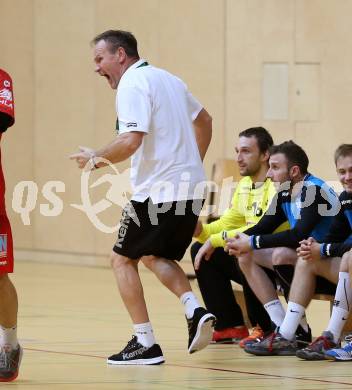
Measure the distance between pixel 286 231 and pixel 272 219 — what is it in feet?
0.90

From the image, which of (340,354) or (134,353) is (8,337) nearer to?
(134,353)

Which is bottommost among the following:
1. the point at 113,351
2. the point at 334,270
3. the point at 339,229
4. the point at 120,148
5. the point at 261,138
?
the point at 113,351

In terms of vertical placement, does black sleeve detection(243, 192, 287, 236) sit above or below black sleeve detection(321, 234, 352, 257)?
above

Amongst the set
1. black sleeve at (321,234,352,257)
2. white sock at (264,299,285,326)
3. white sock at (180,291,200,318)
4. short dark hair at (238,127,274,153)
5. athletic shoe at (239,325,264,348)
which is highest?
short dark hair at (238,127,274,153)

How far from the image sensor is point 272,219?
6.81 m

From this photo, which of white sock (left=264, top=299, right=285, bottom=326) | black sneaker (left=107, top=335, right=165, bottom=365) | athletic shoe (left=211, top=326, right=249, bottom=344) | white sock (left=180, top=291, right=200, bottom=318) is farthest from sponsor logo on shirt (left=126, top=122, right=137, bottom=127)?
athletic shoe (left=211, top=326, right=249, bottom=344)

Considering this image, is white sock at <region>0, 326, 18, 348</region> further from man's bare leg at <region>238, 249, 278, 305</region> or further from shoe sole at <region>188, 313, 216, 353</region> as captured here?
man's bare leg at <region>238, 249, 278, 305</region>

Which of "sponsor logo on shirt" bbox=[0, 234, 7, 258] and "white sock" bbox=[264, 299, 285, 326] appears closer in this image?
"sponsor logo on shirt" bbox=[0, 234, 7, 258]

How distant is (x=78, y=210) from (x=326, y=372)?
329 inches

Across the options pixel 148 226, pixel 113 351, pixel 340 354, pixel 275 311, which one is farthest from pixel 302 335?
pixel 148 226

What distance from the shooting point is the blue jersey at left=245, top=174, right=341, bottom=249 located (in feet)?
21.2

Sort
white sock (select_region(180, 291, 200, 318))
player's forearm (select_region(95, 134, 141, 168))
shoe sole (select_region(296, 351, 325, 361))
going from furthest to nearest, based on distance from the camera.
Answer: shoe sole (select_region(296, 351, 325, 361)) → white sock (select_region(180, 291, 200, 318)) → player's forearm (select_region(95, 134, 141, 168))

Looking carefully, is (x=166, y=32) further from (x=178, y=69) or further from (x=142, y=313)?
(x=142, y=313)

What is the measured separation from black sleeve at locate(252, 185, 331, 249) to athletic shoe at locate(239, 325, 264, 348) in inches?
22.8
